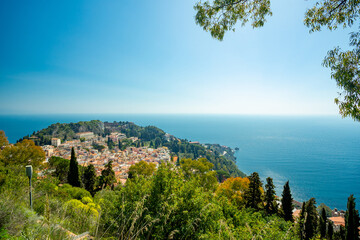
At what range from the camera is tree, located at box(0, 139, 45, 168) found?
438 inches

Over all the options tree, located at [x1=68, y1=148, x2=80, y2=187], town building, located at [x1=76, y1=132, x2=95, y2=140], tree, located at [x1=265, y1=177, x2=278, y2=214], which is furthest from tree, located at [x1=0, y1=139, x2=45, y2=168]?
town building, located at [x1=76, y1=132, x2=95, y2=140]

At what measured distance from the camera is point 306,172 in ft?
111

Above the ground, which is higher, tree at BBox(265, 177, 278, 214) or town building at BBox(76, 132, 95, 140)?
tree at BBox(265, 177, 278, 214)

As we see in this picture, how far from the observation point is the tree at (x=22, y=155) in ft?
36.5

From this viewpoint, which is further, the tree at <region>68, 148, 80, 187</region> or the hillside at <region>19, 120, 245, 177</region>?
the hillside at <region>19, 120, 245, 177</region>

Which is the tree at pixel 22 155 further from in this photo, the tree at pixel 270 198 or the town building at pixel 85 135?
the town building at pixel 85 135

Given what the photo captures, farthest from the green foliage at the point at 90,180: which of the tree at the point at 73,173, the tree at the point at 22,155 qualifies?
the tree at the point at 22,155

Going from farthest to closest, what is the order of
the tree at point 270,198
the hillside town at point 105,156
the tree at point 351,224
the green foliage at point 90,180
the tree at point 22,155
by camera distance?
the hillside town at point 105,156, the green foliage at point 90,180, the tree at point 22,155, the tree at point 270,198, the tree at point 351,224

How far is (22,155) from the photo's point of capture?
11758mm

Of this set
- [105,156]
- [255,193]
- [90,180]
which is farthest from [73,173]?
[105,156]

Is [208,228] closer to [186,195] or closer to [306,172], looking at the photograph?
[186,195]

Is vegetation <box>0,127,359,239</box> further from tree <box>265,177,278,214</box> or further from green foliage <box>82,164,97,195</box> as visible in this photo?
green foliage <box>82,164,97,195</box>

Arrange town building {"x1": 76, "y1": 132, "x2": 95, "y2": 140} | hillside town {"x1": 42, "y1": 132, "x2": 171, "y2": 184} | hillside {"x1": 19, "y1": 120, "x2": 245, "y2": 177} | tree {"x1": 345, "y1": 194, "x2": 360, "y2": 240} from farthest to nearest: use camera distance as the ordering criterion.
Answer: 1. town building {"x1": 76, "y1": 132, "x2": 95, "y2": 140}
2. hillside {"x1": 19, "y1": 120, "x2": 245, "y2": 177}
3. hillside town {"x1": 42, "y1": 132, "x2": 171, "y2": 184}
4. tree {"x1": 345, "y1": 194, "x2": 360, "y2": 240}

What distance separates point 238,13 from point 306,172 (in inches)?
1683
